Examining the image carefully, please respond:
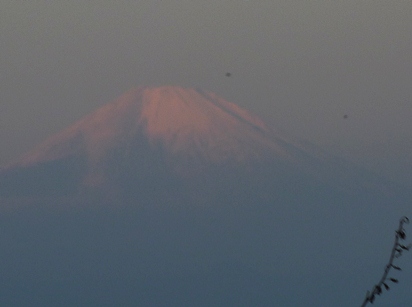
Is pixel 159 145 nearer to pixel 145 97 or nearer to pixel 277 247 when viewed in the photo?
pixel 145 97

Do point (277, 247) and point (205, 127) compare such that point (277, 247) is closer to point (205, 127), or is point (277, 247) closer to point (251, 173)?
point (251, 173)

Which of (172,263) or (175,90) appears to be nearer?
(172,263)

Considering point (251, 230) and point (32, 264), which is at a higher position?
point (251, 230)

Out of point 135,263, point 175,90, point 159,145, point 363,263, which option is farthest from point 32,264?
point 363,263

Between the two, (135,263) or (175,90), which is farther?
(175,90)

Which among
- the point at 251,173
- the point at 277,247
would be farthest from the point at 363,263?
the point at 251,173

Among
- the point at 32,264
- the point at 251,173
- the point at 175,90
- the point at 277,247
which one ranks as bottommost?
the point at 32,264
